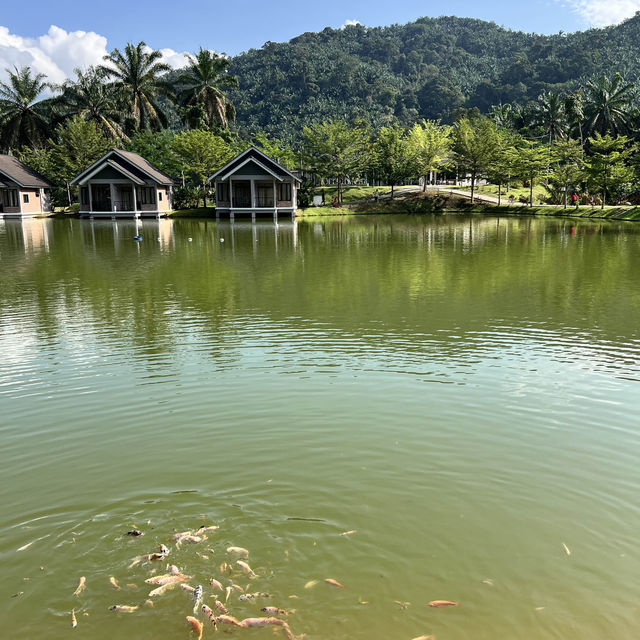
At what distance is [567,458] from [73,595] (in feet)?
15.3

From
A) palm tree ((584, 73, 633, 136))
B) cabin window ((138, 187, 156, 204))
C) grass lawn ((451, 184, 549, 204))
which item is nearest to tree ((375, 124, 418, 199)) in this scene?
grass lawn ((451, 184, 549, 204))

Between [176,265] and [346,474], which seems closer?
[346,474]

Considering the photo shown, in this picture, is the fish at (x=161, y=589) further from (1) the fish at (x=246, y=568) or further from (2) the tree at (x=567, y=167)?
(2) the tree at (x=567, y=167)

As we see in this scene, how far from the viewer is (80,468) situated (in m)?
5.39

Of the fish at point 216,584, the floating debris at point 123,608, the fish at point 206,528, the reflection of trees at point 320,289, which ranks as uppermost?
the reflection of trees at point 320,289

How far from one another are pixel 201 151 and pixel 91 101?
16.4m

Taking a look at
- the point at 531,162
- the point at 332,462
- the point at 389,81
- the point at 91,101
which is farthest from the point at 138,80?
the point at 389,81

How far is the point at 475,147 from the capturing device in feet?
192

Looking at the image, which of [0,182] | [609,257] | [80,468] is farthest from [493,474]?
[0,182]

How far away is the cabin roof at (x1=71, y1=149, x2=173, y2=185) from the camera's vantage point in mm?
48000

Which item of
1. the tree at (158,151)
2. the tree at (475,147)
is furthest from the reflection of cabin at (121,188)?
the tree at (475,147)

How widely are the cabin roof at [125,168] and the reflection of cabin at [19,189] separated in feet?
19.4

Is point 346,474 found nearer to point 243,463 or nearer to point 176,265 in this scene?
point 243,463

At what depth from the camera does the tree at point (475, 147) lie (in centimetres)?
5834
